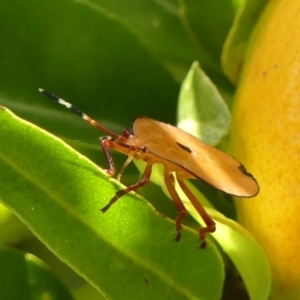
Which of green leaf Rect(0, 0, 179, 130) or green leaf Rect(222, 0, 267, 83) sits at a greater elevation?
green leaf Rect(222, 0, 267, 83)

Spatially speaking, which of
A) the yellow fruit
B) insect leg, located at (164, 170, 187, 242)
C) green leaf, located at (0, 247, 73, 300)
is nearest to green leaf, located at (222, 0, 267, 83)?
the yellow fruit

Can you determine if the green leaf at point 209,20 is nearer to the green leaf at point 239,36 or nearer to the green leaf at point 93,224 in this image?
the green leaf at point 239,36

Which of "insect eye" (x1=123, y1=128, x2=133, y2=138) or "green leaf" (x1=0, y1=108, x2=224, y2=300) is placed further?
"insect eye" (x1=123, y1=128, x2=133, y2=138)

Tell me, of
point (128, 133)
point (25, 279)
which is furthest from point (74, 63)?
point (25, 279)

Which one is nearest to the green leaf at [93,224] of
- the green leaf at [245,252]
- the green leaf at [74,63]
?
the green leaf at [245,252]

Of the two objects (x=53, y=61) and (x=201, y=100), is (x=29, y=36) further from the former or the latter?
(x=201, y=100)

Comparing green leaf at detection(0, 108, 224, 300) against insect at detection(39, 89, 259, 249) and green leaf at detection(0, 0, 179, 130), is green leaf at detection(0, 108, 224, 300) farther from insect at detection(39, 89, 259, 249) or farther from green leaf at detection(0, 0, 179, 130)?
green leaf at detection(0, 0, 179, 130)

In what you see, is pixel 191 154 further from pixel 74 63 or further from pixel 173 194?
pixel 74 63

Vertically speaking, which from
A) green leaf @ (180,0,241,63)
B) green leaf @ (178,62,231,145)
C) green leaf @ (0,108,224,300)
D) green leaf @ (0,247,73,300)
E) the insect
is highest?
green leaf @ (180,0,241,63)
